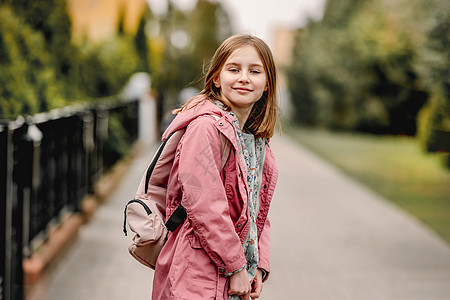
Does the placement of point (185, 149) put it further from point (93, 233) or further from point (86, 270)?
point (93, 233)

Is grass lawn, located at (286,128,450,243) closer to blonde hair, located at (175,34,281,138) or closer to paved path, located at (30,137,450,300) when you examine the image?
paved path, located at (30,137,450,300)

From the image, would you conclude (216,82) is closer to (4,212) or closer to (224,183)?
(224,183)

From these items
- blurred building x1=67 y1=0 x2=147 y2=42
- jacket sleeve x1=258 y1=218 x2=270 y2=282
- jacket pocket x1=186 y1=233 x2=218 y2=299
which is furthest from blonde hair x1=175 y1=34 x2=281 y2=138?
blurred building x1=67 y1=0 x2=147 y2=42

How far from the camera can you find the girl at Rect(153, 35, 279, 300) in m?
2.32

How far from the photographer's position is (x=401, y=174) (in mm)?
16141

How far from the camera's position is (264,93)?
2.78m

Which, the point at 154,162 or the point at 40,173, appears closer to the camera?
the point at 154,162

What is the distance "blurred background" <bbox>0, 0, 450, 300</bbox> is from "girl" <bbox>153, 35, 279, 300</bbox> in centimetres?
31

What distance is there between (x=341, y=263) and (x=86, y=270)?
2.63 m

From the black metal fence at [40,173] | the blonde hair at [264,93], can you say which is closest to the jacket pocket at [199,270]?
the blonde hair at [264,93]

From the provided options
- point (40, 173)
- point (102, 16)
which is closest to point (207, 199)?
point (40, 173)

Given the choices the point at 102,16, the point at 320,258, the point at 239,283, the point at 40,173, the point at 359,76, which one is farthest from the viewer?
the point at 359,76

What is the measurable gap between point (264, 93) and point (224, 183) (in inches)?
20.7

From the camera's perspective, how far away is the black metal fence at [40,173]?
422 cm
